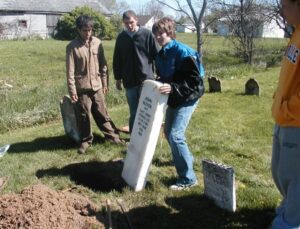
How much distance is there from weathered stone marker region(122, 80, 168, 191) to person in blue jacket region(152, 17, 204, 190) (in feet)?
0.46

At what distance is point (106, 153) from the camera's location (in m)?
6.48

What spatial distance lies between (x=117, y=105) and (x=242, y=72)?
7.03 metres

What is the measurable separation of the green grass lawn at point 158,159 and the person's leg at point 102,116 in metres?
0.23

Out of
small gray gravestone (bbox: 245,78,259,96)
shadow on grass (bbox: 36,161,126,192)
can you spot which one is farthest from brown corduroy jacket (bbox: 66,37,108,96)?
small gray gravestone (bbox: 245,78,259,96)

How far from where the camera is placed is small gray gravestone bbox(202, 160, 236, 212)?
4226 millimetres

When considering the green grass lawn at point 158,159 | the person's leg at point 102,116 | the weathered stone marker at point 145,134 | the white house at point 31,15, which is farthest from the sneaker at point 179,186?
the white house at point 31,15

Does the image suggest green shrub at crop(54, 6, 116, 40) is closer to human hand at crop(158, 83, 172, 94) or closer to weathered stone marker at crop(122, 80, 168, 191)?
weathered stone marker at crop(122, 80, 168, 191)

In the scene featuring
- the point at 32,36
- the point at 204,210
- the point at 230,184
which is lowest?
the point at 32,36

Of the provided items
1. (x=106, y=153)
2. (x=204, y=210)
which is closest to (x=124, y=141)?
(x=106, y=153)

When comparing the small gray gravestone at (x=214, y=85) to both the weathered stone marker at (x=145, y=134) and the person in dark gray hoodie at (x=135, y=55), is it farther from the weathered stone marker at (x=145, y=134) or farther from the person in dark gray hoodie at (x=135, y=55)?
the weathered stone marker at (x=145, y=134)

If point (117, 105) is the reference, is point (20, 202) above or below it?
above

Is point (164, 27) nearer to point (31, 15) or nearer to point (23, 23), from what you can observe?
point (23, 23)

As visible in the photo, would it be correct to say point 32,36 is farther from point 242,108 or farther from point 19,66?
point 242,108

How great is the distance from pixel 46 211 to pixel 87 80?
2.84 metres
